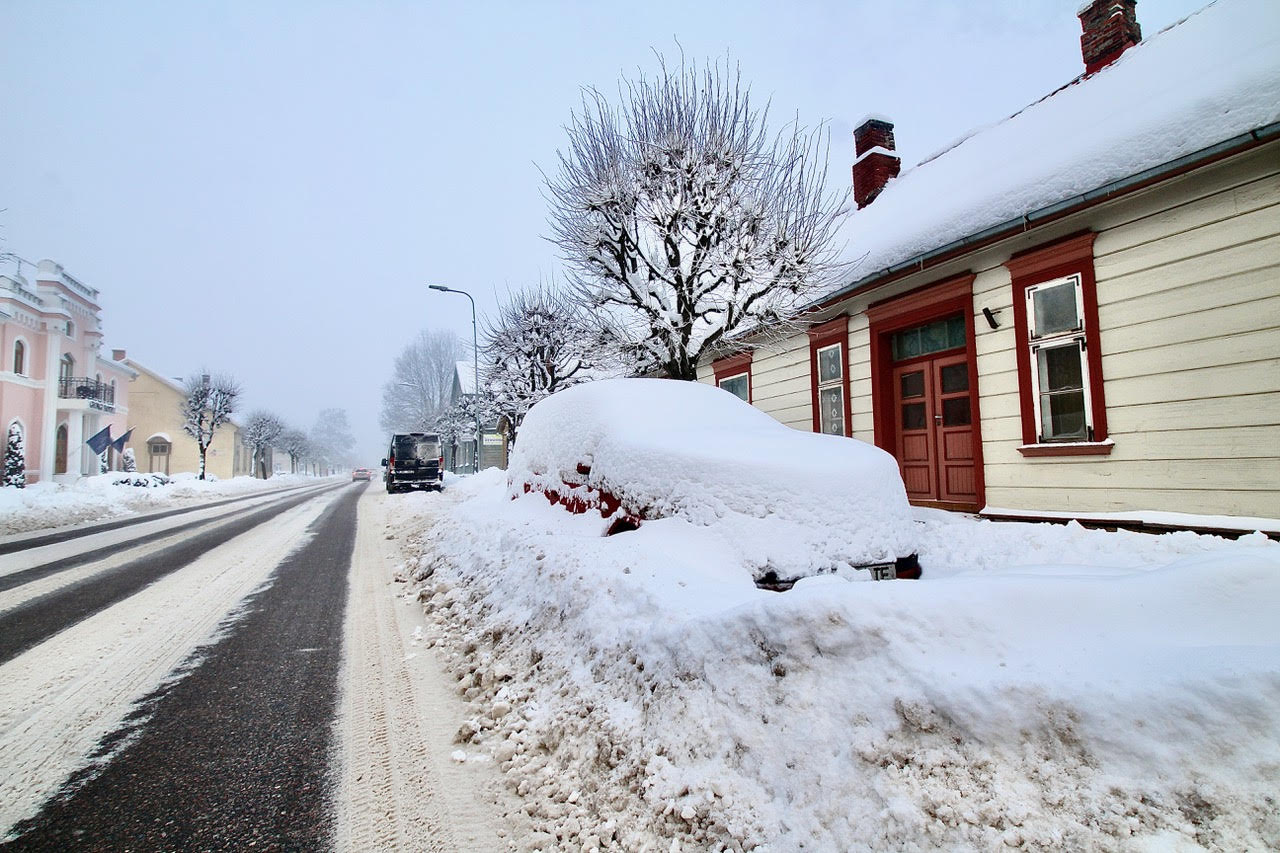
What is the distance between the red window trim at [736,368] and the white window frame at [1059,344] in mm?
5162

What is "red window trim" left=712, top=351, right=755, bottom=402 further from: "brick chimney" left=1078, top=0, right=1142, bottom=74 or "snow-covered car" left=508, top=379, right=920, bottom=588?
"snow-covered car" left=508, top=379, right=920, bottom=588

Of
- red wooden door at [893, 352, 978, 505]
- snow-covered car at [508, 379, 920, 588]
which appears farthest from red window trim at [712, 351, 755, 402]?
snow-covered car at [508, 379, 920, 588]

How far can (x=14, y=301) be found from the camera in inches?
810

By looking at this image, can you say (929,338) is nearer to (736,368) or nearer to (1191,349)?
(1191,349)

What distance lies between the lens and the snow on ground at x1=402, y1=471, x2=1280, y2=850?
1409mm

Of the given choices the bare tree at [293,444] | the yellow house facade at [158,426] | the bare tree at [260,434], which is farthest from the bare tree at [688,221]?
the bare tree at [293,444]

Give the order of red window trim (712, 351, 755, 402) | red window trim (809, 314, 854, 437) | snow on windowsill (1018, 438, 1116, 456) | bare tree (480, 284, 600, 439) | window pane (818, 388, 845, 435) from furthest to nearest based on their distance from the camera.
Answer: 1. bare tree (480, 284, 600, 439)
2. red window trim (712, 351, 755, 402)
3. window pane (818, 388, 845, 435)
4. red window trim (809, 314, 854, 437)
5. snow on windowsill (1018, 438, 1116, 456)

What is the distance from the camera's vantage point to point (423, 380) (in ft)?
149

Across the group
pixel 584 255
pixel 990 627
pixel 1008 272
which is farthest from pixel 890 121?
pixel 990 627

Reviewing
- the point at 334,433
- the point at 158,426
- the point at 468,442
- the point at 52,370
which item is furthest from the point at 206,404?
the point at 334,433

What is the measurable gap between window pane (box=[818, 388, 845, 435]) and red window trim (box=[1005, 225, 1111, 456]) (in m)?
2.78

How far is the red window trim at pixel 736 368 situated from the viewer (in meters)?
11.1

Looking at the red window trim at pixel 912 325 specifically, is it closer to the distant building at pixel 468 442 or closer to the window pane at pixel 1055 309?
the window pane at pixel 1055 309

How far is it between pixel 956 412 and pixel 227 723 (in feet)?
25.9
